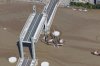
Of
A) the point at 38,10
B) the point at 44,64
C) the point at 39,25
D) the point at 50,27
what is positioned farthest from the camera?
the point at 38,10

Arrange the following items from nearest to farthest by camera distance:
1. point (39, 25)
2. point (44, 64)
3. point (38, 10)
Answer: point (44, 64) < point (39, 25) < point (38, 10)

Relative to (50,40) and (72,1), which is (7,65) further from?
(72,1)

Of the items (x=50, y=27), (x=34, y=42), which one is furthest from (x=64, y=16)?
(x=34, y=42)

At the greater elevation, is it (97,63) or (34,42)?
(34,42)

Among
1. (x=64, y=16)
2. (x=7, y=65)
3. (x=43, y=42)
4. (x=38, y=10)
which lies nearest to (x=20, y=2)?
(x=38, y=10)

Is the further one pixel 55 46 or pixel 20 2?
pixel 20 2

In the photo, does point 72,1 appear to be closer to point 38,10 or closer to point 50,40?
point 38,10
